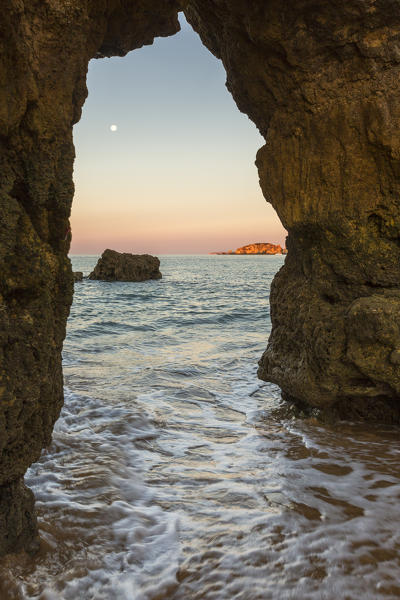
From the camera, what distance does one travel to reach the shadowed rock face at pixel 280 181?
8.01 ft

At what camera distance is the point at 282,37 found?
14.3ft

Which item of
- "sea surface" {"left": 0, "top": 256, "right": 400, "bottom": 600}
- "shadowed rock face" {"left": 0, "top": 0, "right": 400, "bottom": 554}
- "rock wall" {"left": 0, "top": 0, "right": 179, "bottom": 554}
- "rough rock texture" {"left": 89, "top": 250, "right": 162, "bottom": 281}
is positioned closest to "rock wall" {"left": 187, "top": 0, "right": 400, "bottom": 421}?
"shadowed rock face" {"left": 0, "top": 0, "right": 400, "bottom": 554}

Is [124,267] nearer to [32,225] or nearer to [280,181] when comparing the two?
[280,181]

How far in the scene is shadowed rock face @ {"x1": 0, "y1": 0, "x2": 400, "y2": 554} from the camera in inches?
Answer: 96.1

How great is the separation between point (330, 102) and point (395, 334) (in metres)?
2.65

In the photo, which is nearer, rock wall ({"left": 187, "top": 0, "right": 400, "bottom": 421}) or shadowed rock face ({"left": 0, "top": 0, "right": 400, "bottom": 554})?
shadowed rock face ({"left": 0, "top": 0, "right": 400, "bottom": 554})

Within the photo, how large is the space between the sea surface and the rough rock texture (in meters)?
27.6

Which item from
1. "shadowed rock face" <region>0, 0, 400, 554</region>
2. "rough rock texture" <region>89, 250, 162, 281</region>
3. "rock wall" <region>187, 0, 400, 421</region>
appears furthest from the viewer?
"rough rock texture" <region>89, 250, 162, 281</region>

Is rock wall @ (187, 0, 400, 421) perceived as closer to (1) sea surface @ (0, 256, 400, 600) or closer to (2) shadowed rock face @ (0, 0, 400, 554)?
(2) shadowed rock face @ (0, 0, 400, 554)

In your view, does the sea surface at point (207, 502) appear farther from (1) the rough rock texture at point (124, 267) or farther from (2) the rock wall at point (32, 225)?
(1) the rough rock texture at point (124, 267)

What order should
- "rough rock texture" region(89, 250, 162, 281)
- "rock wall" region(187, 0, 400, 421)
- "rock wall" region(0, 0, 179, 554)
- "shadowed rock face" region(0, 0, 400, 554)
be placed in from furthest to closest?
"rough rock texture" region(89, 250, 162, 281) → "rock wall" region(187, 0, 400, 421) → "shadowed rock face" region(0, 0, 400, 554) → "rock wall" region(0, 0, 179, 554)

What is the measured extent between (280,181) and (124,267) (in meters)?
29.4

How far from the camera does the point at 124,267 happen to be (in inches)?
1315

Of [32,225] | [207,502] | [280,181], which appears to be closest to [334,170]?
[280,181]
